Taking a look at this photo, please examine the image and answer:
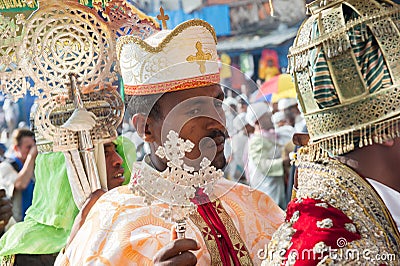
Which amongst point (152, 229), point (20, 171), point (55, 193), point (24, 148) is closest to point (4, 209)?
point (55, 193)

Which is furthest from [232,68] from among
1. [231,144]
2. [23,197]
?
[23,197]

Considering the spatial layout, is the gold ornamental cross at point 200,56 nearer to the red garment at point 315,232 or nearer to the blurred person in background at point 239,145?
the blurred person in background at point 239,145

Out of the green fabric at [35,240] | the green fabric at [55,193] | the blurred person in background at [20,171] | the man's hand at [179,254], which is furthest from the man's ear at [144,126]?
the blurred person in background at [20,171]

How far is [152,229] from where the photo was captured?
3.08 meters

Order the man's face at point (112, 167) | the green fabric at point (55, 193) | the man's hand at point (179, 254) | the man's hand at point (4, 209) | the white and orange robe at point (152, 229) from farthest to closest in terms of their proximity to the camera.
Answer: the man's hand at point (4, 209), the green fabric at point (55, 193), the man's face at point (112, 167), the white and orange robe at point (152, 229), the man's hand at point (179, 254)

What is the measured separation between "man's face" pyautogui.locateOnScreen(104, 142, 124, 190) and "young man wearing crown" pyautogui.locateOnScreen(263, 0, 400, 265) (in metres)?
2.11

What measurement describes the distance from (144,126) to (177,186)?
1.15ft

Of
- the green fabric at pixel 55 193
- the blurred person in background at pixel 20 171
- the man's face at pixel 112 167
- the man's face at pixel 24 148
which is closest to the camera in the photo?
the man's face at pixel 112 167

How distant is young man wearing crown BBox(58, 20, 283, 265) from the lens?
111 inches

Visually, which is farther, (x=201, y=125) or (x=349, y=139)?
(x=201, y=125)

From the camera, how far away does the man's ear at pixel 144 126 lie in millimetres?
3049

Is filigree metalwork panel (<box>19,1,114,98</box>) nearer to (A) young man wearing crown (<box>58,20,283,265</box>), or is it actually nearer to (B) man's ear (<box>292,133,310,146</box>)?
(A) young man wearing crown (<box>58,20,283,265</box>)

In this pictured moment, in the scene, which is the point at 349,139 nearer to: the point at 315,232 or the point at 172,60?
the point at 315,232

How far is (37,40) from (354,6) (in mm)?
2341
